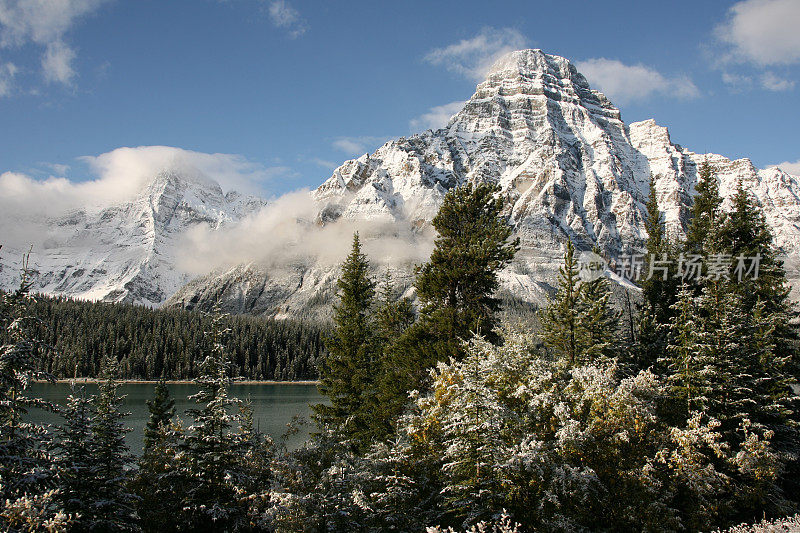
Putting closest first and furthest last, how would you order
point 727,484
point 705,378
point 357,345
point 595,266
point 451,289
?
point 727,484 → point 705,378 → point 451,289 → point 357,345 → point 595,266

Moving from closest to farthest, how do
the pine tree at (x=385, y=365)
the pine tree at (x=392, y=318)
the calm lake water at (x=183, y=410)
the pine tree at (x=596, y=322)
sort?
the pine tree at (x=385, y=365)
the pine tree at (x=596, y=322)
the pine tree at (x=392, y=318)
the calm lake water at (x=183, y=410)

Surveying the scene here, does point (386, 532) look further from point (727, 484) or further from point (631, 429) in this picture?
point (727, 484)

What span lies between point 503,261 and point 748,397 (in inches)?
510

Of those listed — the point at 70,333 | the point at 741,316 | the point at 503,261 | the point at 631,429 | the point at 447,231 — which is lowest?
the point at 70,333

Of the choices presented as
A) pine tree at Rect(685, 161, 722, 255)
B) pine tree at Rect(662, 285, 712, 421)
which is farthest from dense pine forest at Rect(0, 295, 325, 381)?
pine tree at Rect(662, 285, 712, 421)

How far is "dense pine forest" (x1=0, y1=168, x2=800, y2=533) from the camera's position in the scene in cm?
1259

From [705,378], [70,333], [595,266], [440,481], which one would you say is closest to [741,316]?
[705,378]

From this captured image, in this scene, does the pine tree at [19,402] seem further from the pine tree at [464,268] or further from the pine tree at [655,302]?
the pine tree at [655,302]

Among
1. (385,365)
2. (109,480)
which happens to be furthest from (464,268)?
(109,480)

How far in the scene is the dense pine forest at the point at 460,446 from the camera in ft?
41.3

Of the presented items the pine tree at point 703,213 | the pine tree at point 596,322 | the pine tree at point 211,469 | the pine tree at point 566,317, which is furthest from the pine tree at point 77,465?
the pine tree at point 703,213

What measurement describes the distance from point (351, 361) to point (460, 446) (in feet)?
54.9

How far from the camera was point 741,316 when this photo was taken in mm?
22172

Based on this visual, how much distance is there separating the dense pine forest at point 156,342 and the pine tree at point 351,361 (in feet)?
355
